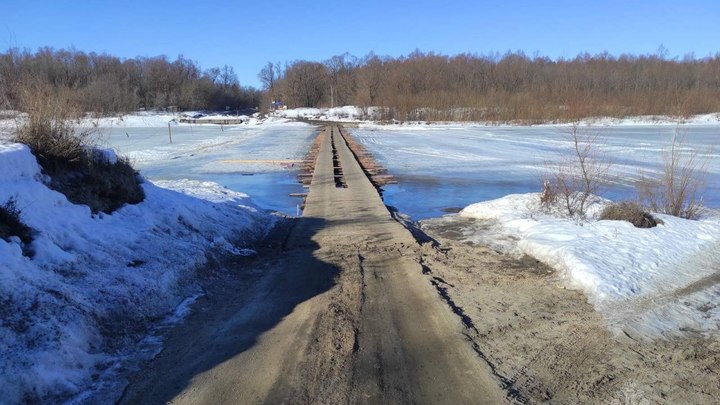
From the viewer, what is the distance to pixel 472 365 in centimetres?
441

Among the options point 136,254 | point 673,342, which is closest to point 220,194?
point 136,254

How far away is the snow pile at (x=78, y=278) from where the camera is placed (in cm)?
411

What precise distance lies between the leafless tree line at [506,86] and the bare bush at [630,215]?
63080 millimetres

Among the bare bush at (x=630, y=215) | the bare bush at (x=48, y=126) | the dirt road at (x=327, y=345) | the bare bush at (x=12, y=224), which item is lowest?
the dirt road at (x=327, y=345)

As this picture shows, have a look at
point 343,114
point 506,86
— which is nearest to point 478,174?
point 343,114

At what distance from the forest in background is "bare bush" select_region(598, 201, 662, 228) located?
6533cm

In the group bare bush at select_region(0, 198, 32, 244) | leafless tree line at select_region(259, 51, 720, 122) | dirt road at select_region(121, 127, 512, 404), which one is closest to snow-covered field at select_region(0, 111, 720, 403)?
bare bush at select_region(0, 198, 32, 244)

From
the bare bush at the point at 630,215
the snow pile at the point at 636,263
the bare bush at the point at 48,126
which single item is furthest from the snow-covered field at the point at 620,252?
the bare bush at the point at 48,126

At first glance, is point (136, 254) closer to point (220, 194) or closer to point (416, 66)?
point (220, 194)

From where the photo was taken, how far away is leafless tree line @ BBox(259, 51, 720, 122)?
88562 mm

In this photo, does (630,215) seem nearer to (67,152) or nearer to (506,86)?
(67,152)

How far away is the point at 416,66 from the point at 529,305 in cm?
12646

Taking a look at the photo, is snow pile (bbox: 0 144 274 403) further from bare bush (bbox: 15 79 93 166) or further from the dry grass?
bare bush (bbox: 15 79 93 166)

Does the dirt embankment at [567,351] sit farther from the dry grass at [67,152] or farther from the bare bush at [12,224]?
the dry grass at [67,152]
